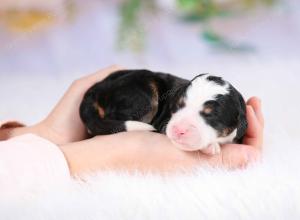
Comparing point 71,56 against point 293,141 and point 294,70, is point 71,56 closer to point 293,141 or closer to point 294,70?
point 294,70

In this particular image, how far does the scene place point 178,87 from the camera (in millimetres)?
1994

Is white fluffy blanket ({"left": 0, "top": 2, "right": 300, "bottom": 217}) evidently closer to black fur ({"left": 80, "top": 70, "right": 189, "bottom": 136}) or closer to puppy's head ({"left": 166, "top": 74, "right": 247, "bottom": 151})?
puppy's head ({"left": 166, "top": 74, "right": 247, "bottom": 151})

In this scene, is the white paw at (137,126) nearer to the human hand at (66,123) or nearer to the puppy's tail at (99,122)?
the puppy's tail at (99,122)

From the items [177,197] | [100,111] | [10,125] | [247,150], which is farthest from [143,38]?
[177,197]

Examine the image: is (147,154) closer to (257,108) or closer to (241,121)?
(241,121)

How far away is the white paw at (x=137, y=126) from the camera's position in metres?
1.97

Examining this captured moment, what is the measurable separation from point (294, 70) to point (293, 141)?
1.66 meters

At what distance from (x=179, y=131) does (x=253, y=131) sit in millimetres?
332

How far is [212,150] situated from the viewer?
5.91ft

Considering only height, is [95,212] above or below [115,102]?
below

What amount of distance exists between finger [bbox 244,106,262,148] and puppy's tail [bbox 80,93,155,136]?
30cm

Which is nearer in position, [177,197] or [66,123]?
[177,197]

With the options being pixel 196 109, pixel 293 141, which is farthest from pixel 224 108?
pixel 293 141

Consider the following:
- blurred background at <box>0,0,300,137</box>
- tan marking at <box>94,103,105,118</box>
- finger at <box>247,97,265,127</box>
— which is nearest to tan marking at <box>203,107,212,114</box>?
finger at <box>247,97,265,127</box>
